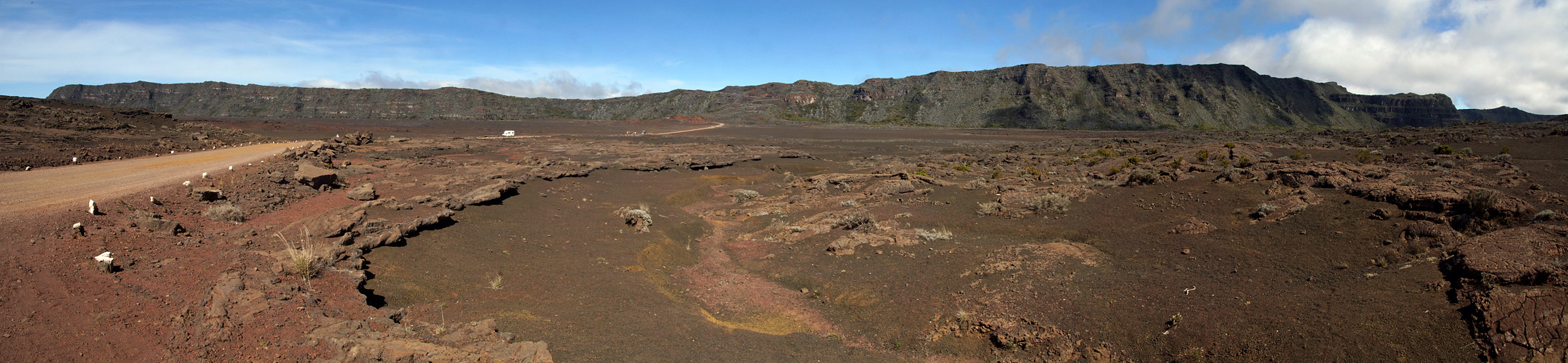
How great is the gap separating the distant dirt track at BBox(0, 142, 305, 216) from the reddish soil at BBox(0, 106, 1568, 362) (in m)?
0.72

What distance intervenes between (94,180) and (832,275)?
1550 centimetres

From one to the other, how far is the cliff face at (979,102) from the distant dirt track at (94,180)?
110810mm

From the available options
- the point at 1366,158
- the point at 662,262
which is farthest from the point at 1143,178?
the point at 662,262

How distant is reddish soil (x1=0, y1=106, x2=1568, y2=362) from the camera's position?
566 centimetres

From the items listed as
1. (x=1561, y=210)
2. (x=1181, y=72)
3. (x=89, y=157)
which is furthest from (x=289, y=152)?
(x=1181, y=72)

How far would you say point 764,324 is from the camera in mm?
8781

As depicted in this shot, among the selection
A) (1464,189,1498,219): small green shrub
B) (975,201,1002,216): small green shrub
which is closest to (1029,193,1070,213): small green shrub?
(975,201,1002,216): small green shrub

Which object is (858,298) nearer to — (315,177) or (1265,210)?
(1265,210)

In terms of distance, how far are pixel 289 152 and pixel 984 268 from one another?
24706mm

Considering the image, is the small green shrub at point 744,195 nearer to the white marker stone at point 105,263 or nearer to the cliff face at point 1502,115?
the white marker stone at point 105,263

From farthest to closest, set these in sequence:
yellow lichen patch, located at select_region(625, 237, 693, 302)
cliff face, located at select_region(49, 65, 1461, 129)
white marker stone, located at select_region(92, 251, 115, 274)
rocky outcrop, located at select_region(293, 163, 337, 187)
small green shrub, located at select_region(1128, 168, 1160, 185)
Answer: cliff face, located at select_region(49, 65, 1461, 129)
small green shrub, located at select_region(1128, 168, 1160, 185)
rocky outcrop, located at select_region(293, 163, 337, 187)
yellow lichen patch, located at select_region(625, 237, 693, 302)
white marker stone, located at select_region(92, 251, 115, 274)

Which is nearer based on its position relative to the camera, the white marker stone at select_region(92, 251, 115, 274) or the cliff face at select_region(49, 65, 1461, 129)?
the white marker stone at select_region(92, 251, 115, 274)

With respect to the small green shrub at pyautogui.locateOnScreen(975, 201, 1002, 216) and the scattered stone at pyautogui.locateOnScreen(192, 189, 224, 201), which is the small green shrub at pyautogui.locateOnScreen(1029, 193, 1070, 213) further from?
the scattered stone at pyautogui.locateOnScreen(192, 189, 224, 201)

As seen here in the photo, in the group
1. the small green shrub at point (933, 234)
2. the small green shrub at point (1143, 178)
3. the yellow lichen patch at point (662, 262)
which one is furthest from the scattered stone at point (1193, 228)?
the yellow lichen patch at point (662, 262)
